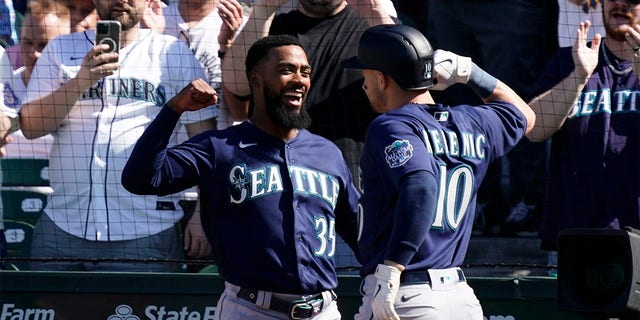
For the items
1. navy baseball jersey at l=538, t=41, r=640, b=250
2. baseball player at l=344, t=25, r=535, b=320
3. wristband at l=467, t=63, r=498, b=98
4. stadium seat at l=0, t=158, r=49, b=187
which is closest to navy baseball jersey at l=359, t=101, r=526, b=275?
baseball player at l=344, t=25, r=535, b=320

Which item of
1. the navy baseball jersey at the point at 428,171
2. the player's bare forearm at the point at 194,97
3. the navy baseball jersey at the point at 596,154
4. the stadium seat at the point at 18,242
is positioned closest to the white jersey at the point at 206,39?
the stadium seat at the point at 18,242

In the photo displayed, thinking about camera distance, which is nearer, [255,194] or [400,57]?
[400,57]

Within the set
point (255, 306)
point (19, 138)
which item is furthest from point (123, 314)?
point (255, 306)

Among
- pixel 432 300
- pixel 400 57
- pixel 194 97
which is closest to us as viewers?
pixel 432 300

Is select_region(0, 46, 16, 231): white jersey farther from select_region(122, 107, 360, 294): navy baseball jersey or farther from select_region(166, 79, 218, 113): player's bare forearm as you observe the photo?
select_region(166, 79, 218, 113): player's bare forearm

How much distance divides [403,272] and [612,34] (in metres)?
2.93

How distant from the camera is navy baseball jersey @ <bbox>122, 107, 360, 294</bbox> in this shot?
4.48 metres

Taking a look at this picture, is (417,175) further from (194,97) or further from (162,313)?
(162,313)

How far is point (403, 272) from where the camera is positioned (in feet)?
13.5

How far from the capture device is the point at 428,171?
4.03 metres

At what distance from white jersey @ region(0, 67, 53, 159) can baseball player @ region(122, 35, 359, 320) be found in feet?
7.19

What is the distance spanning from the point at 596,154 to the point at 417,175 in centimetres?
272

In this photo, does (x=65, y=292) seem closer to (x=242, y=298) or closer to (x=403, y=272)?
(x=242, y=298)

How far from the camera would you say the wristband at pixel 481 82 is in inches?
177
